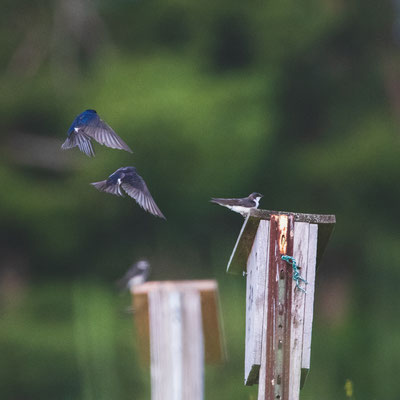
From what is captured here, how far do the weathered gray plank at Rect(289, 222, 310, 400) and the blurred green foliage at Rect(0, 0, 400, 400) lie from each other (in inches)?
287

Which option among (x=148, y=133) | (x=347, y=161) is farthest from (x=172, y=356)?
(x=347, y=161)

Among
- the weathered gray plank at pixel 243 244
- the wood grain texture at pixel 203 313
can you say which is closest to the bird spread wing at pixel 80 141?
the wood grain texture at pixel 203 313

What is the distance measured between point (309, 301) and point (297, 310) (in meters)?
0.06

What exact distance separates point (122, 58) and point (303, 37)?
7.68 ft

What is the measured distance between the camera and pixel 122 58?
51.5ft

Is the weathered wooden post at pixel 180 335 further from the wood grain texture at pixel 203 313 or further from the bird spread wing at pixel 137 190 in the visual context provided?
the bird spread wing at pixel 137 190

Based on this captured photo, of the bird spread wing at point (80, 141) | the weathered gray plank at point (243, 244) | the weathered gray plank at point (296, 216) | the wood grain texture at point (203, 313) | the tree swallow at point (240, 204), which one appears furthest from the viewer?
the tree swallow at point (240, 204)

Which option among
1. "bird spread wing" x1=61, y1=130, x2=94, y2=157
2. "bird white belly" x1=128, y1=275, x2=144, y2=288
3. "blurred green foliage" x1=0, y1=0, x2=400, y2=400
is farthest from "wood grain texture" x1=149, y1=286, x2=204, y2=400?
"blurred green foliage" x1=0, y1=0, x2=400, y2=400

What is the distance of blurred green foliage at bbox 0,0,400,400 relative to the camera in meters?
13.7

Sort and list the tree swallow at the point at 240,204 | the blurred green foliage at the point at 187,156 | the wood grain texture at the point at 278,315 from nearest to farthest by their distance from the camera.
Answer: the wood grain texture at the point at 278,315
the tree swallow at the point at 240,204
the blurred green foliage at the point at 187,156

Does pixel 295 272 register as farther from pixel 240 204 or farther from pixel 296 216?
pixel 240 204

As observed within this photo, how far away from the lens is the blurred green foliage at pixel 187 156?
45.0ft

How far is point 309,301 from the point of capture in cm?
479

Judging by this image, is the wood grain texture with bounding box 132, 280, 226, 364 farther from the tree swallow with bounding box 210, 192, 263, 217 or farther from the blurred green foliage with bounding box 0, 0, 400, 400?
the blurred green foliage with bounding box 0, 0, 400, 400
